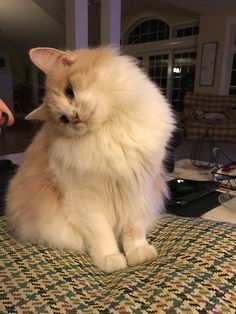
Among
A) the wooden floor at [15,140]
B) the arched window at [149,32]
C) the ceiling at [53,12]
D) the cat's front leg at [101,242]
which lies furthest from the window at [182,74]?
the cat's front leg at [101,242]

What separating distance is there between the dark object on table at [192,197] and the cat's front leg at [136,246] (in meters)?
0.27

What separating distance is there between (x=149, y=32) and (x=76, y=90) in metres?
6.81

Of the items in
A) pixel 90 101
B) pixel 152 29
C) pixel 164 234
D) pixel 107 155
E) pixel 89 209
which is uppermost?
pixel 152 29

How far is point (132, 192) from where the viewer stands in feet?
2.41

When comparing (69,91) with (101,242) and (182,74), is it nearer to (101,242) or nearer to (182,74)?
(101,242)

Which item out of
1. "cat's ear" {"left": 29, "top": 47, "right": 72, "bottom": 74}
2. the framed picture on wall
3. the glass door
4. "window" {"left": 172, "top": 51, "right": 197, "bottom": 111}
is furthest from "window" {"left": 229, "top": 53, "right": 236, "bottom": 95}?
"cat's ear" {"left": 29, "top": 47, "right": 72, "bottom": 74}

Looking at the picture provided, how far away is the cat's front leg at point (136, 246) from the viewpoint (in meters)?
0.68

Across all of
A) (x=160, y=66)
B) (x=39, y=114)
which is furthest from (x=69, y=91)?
(x=160, y=66)

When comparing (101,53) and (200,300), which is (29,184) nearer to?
(101,53)

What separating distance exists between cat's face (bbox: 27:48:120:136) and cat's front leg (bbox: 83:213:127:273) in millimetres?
233

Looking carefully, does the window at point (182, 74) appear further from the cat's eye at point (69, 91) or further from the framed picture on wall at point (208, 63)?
the cat's eye at point (69, 91)

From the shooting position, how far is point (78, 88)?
0.72 m

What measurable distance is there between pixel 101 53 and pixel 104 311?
0.64m

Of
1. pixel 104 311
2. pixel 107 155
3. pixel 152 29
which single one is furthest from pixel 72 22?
pixel 152 29
